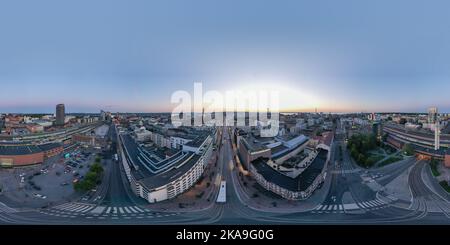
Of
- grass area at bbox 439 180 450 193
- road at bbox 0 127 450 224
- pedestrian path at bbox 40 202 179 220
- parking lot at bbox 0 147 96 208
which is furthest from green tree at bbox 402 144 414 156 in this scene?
parking lot at bbox 0 147 96 208

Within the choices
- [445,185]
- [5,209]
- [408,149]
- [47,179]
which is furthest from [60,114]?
[408,149]

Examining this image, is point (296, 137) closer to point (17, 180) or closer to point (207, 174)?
point (207, 174)

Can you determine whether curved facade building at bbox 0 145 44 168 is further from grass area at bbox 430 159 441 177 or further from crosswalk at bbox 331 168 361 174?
grass area at bbox 430 159 441 177

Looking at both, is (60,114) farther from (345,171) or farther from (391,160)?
(391,160)

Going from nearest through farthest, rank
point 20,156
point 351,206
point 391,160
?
point 351,206, point 20,156, point 391,160

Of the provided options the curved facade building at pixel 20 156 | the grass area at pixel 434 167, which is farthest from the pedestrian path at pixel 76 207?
the grass area at pixel 434 167

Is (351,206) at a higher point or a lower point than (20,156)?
lower
